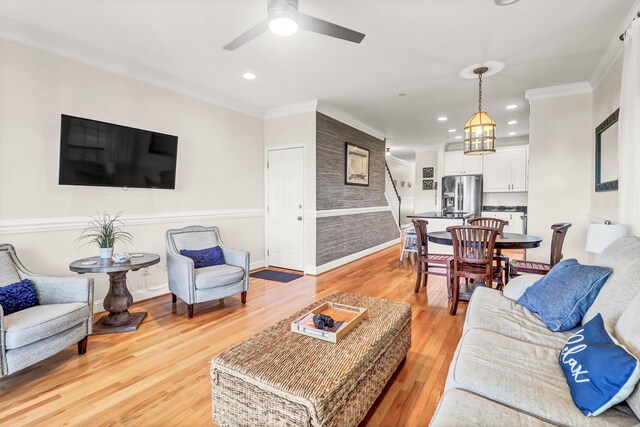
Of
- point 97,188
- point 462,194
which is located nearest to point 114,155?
point 97,188

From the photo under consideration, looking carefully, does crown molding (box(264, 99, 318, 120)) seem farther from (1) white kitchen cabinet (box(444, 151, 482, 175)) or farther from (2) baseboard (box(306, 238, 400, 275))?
(1) white kitchen cabinet (box(444, 151, 482, 175))

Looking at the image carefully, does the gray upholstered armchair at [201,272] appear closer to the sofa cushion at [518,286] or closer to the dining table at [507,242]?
the dining table at [507,242]

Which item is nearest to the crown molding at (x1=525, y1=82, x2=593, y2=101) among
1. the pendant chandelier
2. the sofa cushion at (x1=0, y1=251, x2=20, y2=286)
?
the pendant chandelier

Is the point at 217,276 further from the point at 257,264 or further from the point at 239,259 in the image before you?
the point at 257,264

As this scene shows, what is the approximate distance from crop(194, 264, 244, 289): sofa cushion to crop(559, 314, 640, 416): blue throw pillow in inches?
110

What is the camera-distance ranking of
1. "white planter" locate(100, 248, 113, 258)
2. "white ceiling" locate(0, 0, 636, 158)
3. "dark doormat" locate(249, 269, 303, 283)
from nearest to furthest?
1. "white ceiling" locate(0, 0, 636, 158)
2. "white planter" locate(100, 248, 113, 258)
3. "dark doormat" locate(249, 269, 303, 283)

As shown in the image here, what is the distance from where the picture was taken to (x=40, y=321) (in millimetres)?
2037

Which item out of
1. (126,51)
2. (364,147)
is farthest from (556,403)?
(364,147)

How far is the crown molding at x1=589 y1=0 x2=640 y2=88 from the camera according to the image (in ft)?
8.07

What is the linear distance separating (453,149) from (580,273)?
6.92m

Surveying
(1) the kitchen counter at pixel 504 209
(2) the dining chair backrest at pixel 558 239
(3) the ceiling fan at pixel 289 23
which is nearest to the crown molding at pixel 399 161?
(1) the kitchen counter at pixel 504 209

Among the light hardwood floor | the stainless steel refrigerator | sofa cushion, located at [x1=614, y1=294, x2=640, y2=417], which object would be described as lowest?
the light hardwood floor

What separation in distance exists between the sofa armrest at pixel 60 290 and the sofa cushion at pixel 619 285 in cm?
331

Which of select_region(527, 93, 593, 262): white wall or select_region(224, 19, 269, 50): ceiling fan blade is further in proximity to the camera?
select_region(527, 93, 593, 262): white wall
